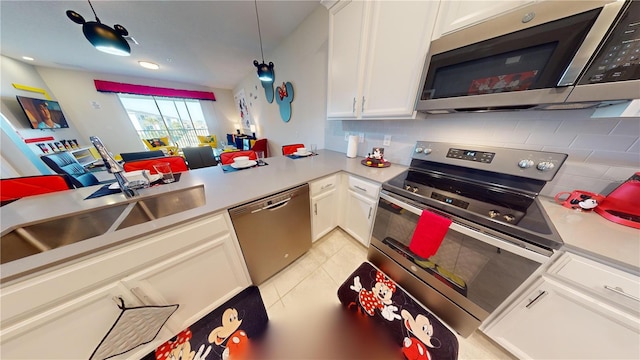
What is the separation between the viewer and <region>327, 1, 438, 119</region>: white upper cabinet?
1020 millimetres

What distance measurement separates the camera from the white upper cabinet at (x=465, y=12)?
750mm

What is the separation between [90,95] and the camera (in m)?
3.68

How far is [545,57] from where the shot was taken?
0.72 metres

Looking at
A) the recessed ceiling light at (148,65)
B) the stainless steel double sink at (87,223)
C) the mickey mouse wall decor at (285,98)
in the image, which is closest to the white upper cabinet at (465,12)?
the stainless steel double sink at (87,223)

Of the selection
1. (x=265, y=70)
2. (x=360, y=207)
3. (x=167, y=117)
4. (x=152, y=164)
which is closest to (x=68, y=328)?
(x=152, y=164)

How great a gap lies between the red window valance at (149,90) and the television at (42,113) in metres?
0.85

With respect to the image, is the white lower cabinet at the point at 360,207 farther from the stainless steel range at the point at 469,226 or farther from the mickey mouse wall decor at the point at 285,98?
the mickey mouse wall decor at the point at 285,98

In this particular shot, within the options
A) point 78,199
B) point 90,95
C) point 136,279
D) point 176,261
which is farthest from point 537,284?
point 90,95

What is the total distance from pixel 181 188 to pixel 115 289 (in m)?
0.59

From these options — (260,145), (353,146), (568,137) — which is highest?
(568,137)

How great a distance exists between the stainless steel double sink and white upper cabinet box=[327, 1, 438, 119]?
1.48 meters

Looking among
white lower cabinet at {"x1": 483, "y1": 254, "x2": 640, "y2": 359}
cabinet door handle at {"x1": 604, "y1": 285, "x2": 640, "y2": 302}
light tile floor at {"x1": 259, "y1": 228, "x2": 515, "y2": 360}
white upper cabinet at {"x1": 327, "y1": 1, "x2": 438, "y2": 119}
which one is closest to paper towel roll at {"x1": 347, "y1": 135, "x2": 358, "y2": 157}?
white upper cabinet at {"x1": 327, "y1": 1, "x2": 438, "y2": 119}

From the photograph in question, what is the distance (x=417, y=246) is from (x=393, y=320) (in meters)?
0.55

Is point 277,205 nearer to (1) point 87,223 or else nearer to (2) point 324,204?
(2) point 324,204
